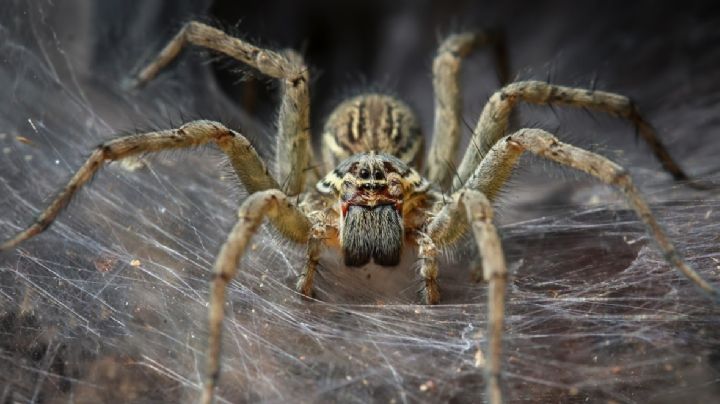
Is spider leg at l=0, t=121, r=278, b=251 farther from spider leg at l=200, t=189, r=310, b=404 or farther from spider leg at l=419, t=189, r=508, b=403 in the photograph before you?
spider leg at l=419, t=189, r=508, b=403

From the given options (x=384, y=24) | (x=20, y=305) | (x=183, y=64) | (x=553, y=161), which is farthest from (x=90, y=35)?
(x=553, y=161)

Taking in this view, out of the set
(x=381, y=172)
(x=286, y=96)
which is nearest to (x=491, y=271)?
(x=381, y=172)

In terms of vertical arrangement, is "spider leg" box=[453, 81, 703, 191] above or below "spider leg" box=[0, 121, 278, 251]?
above

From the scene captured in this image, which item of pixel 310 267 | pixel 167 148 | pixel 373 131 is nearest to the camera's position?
pixel 167 148

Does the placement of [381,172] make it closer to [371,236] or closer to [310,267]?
[371,236]

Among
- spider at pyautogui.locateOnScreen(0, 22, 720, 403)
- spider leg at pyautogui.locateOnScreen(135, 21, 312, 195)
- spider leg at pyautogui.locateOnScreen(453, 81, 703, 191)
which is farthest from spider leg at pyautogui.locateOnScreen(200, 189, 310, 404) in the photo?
spider leg at pyautogui.locateOnScreen(453, 81, 703, 191)

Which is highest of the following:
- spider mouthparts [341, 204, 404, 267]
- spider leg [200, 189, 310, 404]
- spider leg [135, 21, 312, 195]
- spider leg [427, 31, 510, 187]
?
spider leg [427, 31, 510, 187]
